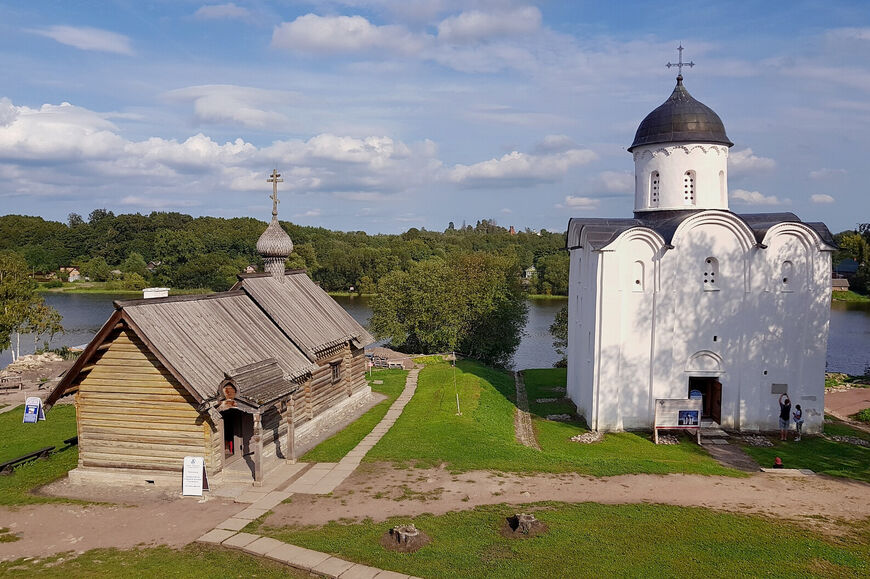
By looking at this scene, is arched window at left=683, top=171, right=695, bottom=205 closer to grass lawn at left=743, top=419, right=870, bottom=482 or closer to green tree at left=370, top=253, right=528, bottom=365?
grass lawn at left=743, top=419, right=870, bottom=482

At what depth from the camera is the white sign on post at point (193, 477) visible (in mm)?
13227

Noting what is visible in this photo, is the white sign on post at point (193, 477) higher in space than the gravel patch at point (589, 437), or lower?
higher

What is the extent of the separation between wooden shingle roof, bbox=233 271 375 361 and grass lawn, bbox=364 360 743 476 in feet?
11.5

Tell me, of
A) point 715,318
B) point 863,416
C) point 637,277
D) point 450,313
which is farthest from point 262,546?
point 450,313

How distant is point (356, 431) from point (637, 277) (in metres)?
10.8

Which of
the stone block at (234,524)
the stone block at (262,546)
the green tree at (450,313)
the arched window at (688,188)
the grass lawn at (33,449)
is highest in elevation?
the arched window at (688,188)

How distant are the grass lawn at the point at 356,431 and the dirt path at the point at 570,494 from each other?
1634 mm

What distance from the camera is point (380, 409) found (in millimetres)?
22031

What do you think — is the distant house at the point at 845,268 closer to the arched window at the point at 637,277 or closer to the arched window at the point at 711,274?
the arched window at the point at 711,274

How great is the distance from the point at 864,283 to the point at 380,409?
80174 millimetres

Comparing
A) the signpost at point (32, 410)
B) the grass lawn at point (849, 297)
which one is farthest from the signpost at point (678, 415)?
the grass lawn at point (849, 297)

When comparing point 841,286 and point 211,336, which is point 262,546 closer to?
point 211,336

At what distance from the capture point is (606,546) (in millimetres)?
10773

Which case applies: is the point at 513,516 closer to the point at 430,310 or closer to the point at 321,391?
the point at 321,391
